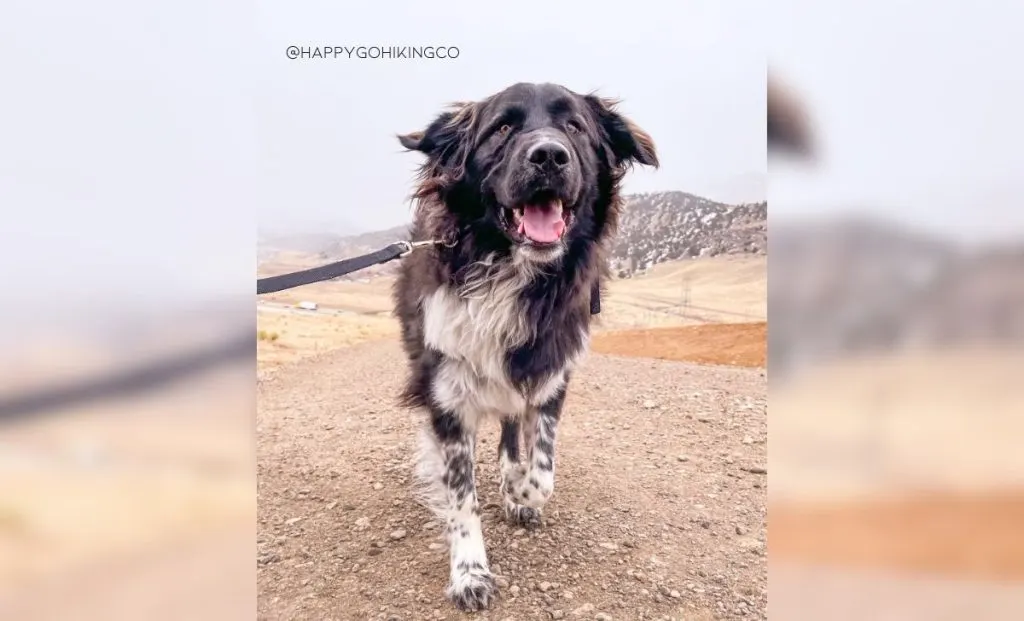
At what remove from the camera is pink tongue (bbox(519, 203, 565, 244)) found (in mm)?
1703

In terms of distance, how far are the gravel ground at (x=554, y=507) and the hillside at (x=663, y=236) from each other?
416mm

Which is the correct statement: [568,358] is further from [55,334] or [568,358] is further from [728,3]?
[55,334]

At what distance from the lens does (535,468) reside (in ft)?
6.77

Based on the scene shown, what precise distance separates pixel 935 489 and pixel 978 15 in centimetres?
144

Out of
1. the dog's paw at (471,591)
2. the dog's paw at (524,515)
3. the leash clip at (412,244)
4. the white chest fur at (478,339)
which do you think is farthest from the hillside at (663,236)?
the dog's paw at (471,591)

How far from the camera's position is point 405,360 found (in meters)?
2.18

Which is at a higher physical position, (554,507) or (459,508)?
(459,508)

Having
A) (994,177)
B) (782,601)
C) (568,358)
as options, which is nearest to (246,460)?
(568,358)

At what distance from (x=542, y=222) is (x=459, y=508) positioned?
3.16 ft

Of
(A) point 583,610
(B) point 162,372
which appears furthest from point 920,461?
(B) point 162,372

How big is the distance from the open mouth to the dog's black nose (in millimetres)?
113

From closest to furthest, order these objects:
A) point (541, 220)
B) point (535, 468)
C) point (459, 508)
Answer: point (541, 220) < point (459, 508) < point (535, 468)

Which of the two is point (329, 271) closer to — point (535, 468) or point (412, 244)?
point (412, 244)

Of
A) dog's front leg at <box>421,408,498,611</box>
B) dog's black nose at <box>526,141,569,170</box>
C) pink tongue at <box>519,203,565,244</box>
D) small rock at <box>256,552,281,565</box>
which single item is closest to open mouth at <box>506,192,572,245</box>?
pink tongue at <box>519,203,565,244</box>
